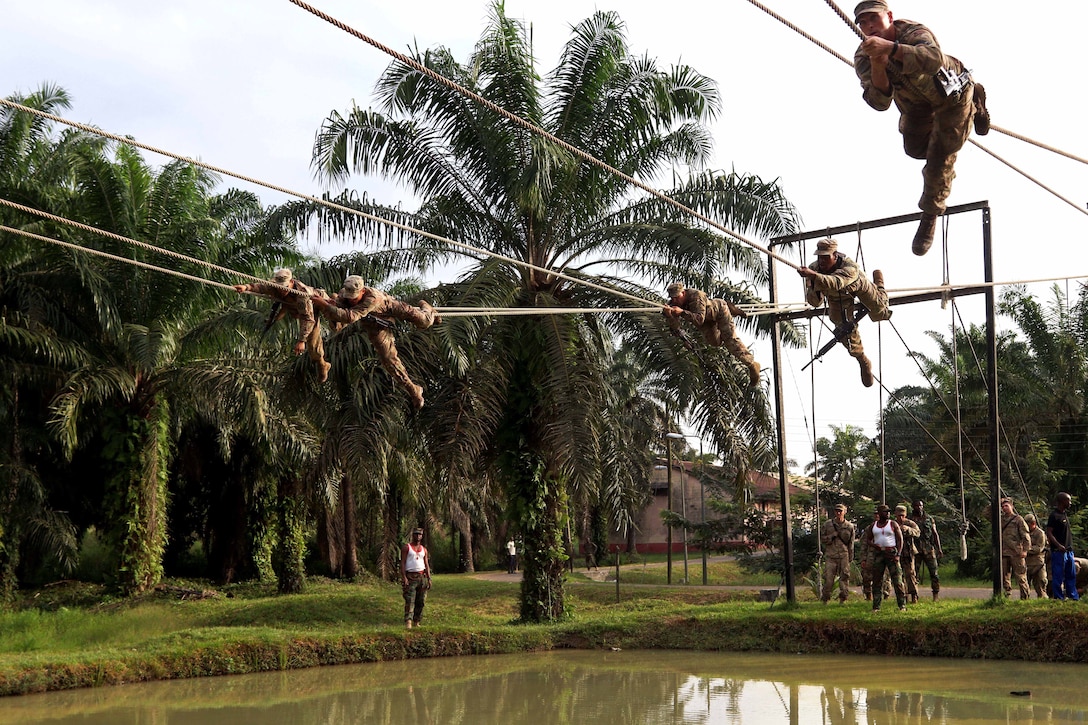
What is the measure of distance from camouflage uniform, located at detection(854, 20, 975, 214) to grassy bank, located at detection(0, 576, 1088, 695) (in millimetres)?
8819

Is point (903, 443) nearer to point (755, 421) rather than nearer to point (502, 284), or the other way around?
point (755, 421)

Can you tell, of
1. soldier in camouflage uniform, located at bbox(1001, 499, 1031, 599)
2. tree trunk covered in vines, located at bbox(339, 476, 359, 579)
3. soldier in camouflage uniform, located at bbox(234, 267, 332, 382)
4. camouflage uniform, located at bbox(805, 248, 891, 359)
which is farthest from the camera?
tree trunk covered in vines, located at bbox(339, 476, 359, 579)

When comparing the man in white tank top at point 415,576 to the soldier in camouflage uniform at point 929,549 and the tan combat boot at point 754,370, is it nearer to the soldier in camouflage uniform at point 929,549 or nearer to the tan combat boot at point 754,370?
the soldier in camouflage uniform at point 929,549

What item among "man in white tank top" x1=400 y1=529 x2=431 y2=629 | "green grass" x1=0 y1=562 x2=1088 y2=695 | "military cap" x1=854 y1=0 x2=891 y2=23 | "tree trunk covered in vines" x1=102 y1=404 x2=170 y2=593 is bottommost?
"green grass" x1=0 y1=562 x2=1088 y2=695

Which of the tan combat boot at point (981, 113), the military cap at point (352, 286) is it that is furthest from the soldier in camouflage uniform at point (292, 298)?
the tan combat boot at point (981, 113)

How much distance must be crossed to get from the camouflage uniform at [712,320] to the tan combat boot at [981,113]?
9.77 ft

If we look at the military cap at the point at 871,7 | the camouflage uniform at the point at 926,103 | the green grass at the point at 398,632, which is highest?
the military cap at the point at 871,7

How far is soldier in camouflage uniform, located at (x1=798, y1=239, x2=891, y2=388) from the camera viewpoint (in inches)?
363

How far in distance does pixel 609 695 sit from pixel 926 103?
7.77m

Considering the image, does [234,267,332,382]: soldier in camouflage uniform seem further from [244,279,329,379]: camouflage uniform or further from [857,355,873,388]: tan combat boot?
[857,355,873,388]: tan combat boot

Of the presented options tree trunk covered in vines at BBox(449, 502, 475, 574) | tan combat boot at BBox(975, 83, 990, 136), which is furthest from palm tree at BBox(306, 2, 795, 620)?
tree trunk covered in vines at BBox(449, 502, 475, 574)

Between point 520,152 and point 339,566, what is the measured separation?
46.9 ft

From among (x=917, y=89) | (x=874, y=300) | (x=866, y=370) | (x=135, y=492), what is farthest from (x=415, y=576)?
(x=917, y=89)

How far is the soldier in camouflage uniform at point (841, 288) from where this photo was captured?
9219 millimetres
